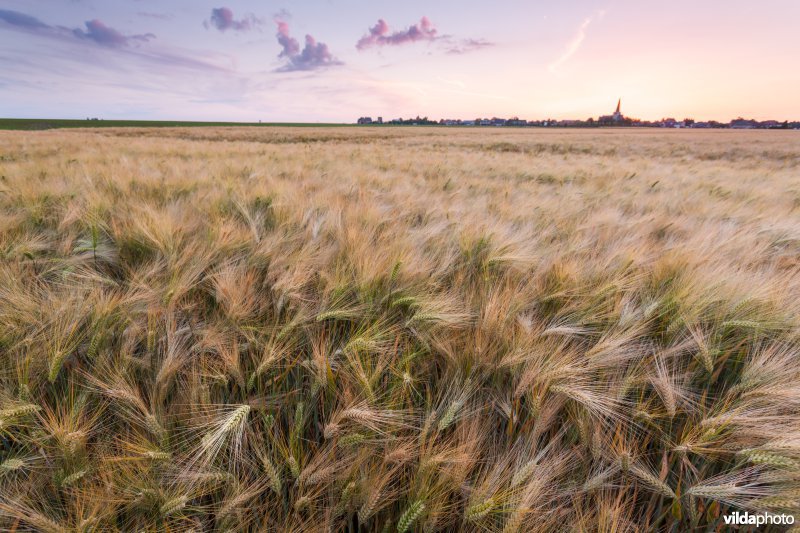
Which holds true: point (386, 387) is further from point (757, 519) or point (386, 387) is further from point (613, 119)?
point (613, 119)

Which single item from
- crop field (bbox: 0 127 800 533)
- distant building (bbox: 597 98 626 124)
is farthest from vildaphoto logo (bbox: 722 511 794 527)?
distant building (bbox: 597 98 626 124)

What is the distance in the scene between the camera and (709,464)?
960 mm

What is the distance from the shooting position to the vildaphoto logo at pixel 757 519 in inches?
32.2

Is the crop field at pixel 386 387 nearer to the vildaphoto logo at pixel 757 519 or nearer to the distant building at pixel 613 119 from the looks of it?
the vildaphoto logo at pixel 757 519

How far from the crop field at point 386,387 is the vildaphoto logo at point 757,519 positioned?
0.02 metres

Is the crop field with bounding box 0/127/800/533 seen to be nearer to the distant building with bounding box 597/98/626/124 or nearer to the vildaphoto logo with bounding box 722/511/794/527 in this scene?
the vildaphoto logo with bounding box 722/511/794/527

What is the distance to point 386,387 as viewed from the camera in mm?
1138

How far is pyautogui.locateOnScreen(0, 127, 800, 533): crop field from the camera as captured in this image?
33.0 inches

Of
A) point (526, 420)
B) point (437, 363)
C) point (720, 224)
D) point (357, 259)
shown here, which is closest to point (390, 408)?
point (437, 363)

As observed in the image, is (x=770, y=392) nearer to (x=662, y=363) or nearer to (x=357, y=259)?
(x=662, y=363)

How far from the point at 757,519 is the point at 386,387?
98cm

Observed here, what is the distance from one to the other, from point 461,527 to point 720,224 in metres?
3.25

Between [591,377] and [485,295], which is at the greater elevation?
[485,295]

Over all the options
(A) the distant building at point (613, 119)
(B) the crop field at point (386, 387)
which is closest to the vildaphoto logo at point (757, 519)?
(B) the crop field at point (386, 387)
